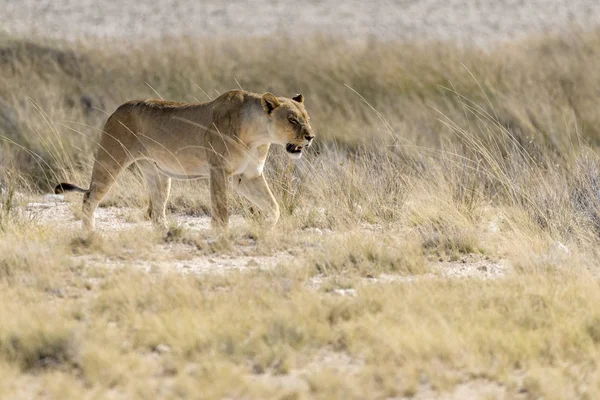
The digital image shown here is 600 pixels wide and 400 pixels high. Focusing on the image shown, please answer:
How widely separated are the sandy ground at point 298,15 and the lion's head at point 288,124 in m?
19.5

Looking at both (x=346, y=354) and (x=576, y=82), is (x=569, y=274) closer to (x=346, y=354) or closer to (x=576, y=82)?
(x=346, y=354)

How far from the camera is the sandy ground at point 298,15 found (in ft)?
102

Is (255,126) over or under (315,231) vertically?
over

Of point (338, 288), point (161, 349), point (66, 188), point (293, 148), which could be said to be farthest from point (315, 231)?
point (161, 349)

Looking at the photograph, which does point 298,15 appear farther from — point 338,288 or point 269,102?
point 338,288

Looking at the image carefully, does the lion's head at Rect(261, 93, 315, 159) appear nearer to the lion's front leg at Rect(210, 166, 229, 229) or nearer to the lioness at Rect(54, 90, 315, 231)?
the lioness at Rect(54, 90, 315, 231)

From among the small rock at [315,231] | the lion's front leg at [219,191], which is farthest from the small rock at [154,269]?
the small rock at [315,231]

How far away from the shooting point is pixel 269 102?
950 cm

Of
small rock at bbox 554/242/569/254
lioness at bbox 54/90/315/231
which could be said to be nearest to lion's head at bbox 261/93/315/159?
lioness at bbox 54/90/315/231

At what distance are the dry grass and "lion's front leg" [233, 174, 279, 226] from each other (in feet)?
1.05

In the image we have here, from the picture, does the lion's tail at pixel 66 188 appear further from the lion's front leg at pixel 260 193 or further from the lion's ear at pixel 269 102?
the lion's ear at pixel 269 102

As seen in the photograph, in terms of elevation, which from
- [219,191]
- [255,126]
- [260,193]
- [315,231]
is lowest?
[315,231]

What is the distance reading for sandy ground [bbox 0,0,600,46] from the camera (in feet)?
102

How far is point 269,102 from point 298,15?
2660 centimetres
